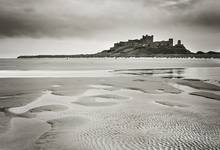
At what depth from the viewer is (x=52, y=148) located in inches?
277

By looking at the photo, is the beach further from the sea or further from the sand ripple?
the sea

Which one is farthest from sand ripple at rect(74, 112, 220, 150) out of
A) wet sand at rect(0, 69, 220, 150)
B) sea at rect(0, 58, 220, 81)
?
sea at rect(0, 58, 220, 81)

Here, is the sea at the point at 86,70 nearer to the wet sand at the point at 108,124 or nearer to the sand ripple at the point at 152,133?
the wet sand at the point at 108,124

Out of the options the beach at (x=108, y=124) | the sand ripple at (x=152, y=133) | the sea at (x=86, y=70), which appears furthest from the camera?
the sea at (x=86, y=70)

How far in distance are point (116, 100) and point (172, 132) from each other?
7.00 m

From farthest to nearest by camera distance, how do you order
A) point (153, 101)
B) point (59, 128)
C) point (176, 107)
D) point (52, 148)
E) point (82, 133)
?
point (153, 101), point (176, 107), point (59, 128), point (82, 133), point (52, 148)

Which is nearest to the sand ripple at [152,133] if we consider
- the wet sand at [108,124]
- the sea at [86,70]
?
the wet sand at [108,124]

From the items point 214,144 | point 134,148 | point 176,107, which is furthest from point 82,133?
point 176,107

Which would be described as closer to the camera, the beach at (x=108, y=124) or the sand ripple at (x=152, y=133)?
the sand ripple at (x=152, y=133)

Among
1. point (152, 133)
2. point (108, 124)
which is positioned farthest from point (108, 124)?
point (152, 133)

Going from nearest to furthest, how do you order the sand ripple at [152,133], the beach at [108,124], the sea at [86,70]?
the sand ripple at [152,133], the beach at [108,124], the sea at [86,70]

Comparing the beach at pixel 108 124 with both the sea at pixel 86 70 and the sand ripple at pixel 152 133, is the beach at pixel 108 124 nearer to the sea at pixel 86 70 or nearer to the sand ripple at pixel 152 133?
the sand ripple at pixel 152 133

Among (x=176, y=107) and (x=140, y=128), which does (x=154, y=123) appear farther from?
(x=176, y=107)

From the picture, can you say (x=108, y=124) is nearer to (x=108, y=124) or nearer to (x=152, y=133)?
(x=108, y=124)
